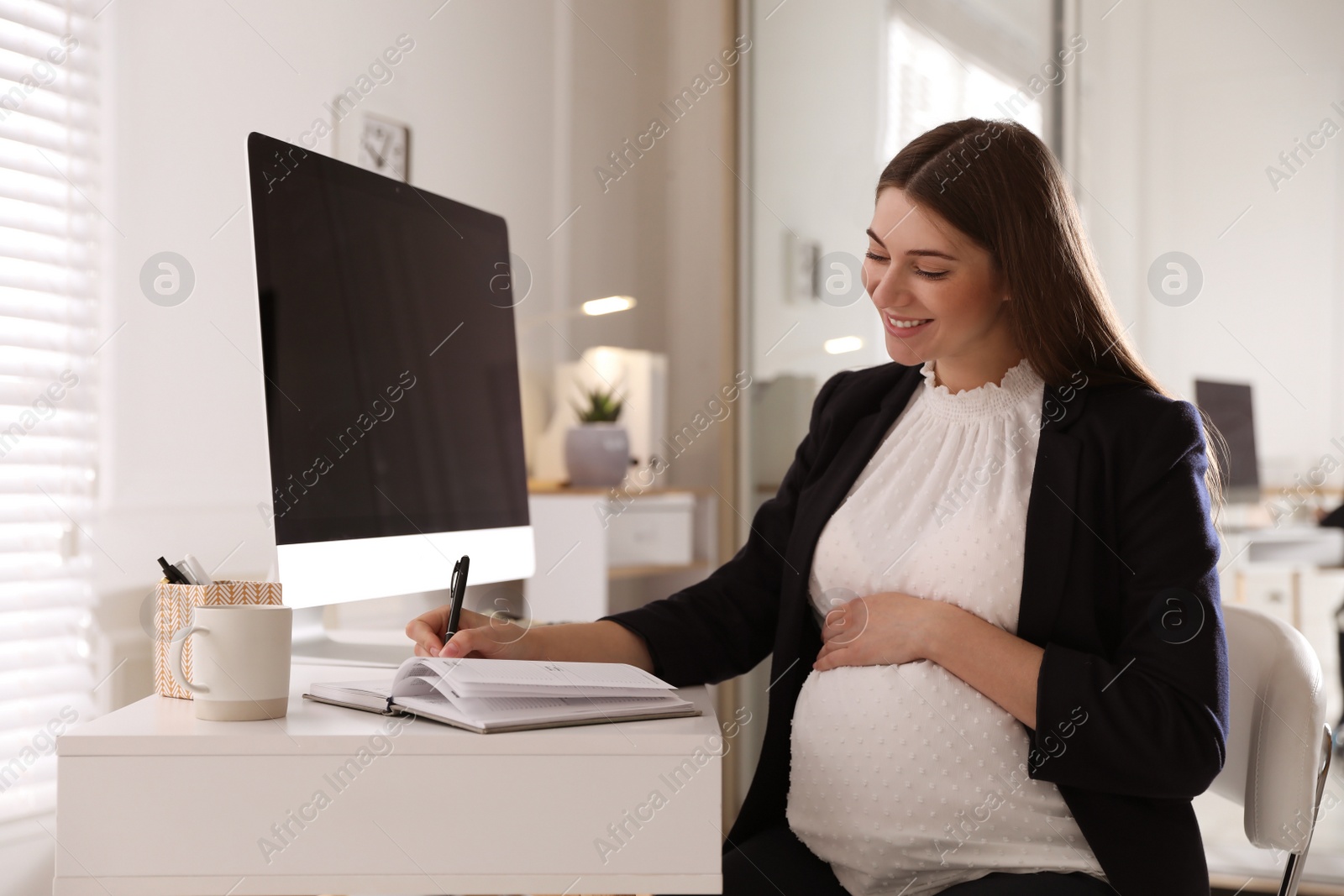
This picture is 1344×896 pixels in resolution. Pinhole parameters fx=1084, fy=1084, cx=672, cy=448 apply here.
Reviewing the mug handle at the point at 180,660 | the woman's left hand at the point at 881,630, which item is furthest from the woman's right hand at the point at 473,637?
the woman's left hand at the point at 881,630

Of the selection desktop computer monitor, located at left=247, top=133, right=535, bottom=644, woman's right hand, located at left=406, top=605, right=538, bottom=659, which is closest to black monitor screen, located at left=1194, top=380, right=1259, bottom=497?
desktop computer monitor, located at left=247, top=133, right=535, bottom=644

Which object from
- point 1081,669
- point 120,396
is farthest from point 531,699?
point 120,396

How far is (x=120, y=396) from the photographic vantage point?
5.75 ft

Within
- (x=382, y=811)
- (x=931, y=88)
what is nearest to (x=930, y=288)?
(x=382, y=811)

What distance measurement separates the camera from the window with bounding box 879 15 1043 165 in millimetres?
2463

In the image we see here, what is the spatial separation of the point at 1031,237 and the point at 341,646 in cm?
90

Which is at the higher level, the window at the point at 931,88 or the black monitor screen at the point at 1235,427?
the window at the point at 931,88

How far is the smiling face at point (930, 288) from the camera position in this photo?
114 centimetres

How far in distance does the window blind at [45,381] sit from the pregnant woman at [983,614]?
0.96 metres

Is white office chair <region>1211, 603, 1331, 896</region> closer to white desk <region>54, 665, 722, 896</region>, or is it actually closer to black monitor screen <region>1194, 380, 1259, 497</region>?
white desk <region>54, 665, 722, 896</region>

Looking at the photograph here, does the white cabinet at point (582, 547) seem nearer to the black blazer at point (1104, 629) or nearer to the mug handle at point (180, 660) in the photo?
the black blazer at point (1104, 629)

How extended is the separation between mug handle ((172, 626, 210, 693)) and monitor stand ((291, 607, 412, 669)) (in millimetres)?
315

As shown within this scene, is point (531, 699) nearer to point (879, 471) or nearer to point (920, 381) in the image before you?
point (879, 471)

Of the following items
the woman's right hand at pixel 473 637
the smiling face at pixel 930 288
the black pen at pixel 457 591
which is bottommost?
the woman's right hand at pixel 473 637
